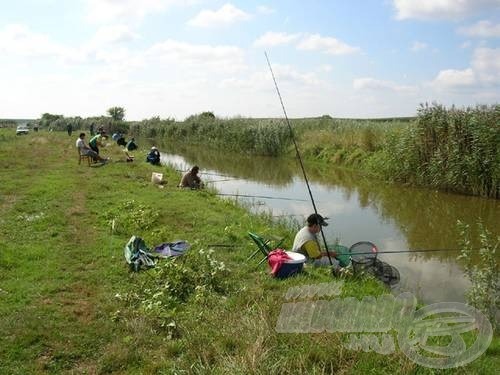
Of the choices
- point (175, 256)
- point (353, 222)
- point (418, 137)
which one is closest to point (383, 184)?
point (418, 137)

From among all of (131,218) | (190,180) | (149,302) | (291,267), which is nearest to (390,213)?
(190,180)

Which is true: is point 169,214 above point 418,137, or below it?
below

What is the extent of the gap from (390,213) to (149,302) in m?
10.7

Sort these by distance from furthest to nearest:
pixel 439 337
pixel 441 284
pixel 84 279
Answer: pixel 441 284
pixel 84 279
pixel 439 337

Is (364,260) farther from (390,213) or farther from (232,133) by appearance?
(232,133)

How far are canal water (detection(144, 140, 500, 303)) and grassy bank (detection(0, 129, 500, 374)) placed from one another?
2.08 metres

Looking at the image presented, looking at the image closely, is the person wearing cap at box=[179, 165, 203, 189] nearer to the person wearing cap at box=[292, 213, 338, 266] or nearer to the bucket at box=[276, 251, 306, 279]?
the person wearing cap at box=[292, 213, 338, 266]

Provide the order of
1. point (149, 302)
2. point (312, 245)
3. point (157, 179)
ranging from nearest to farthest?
1. point (149, 302)
2. point (312, 245)
3. point (157, 179)

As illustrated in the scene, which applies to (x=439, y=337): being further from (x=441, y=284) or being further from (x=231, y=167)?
(x=231, y=167)

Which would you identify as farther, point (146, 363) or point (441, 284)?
point (441, 284)

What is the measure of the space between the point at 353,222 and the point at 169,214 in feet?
17.9

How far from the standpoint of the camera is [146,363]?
4699mm

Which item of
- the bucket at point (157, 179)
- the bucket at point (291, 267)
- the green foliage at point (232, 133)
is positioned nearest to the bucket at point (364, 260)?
the bucket at point (291, 267)
